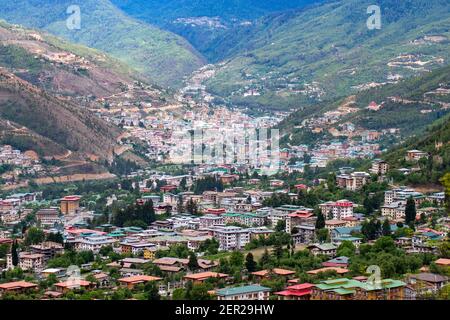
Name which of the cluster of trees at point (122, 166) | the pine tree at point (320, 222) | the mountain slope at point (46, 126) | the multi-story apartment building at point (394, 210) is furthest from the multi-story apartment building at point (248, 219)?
the mountain slope at point (46, 126)

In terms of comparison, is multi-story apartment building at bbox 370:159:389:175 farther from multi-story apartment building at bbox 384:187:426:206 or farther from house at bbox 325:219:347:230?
house at bbox 325:219:347:230

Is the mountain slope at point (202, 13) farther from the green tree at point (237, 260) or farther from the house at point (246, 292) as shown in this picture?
the house at point (246, 292)

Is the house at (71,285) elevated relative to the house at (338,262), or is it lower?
lower

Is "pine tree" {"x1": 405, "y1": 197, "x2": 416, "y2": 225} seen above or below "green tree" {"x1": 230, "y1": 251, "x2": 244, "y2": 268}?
above

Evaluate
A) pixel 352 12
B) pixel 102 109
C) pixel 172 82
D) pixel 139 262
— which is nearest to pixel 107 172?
pixel 102 109

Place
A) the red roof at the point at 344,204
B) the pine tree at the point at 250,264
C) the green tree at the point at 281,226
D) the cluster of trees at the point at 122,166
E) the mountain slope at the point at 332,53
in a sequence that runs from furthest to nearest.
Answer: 1. the mountain slope at the point at 332,53
2. the cluster of trees at the point at 122,166
3. the red roof at the point at 344,204
4. the green tree at the point at 281,226
5. the pine tree at the point at 250,264

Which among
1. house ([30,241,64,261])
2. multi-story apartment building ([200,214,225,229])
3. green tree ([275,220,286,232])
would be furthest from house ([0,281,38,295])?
multi-story apartment building ([200,214,225,229])
